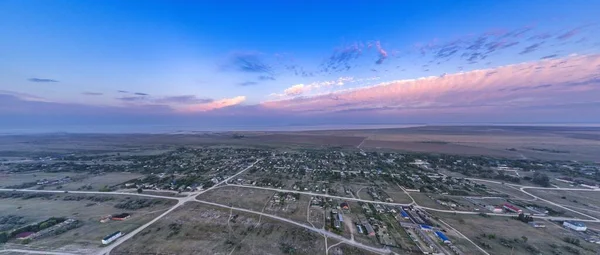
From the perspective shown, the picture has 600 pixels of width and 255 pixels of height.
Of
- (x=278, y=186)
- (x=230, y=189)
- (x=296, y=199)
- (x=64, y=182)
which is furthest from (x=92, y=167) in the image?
(x=296, y=199)

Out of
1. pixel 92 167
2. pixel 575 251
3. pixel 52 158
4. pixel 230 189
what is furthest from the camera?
pixel 52 158

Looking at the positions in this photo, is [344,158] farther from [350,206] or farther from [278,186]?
[350,206]

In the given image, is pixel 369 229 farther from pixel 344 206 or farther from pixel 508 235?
pixel 508 235

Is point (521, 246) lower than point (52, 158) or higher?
lower

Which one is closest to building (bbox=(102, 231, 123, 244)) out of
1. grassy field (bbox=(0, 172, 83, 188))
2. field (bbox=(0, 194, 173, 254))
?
field (bbox=(0, 194, 173, 254))

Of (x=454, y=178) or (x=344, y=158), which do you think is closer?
A: (x=454, y=178)

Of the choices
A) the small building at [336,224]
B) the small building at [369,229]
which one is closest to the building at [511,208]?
the small building at [369,229]
